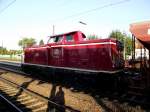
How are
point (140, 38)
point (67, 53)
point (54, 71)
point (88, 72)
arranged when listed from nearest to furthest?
1. point (140, 38)
2. point (88, 72)
3. point (67, 53)
4. point (54, 71)

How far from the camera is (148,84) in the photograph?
9.75 m

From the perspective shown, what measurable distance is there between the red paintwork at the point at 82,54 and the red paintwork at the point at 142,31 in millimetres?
2659

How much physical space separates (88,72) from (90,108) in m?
3.52

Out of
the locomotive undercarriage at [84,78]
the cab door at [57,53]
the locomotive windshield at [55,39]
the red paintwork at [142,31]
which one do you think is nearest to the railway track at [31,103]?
the locomotive undercarriage at [84,78]

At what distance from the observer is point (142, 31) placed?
9008mm

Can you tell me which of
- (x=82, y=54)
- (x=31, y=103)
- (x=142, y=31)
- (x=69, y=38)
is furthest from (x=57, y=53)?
(x=142, y=31)

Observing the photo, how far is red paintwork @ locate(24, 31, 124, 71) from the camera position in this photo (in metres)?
12.0

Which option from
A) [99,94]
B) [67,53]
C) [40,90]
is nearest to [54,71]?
[67,53]

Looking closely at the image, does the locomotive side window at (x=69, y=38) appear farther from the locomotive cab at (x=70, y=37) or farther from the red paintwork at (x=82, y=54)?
the red paintwork at (x=82, y=54)

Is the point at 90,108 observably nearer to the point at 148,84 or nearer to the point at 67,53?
the point at 148,84

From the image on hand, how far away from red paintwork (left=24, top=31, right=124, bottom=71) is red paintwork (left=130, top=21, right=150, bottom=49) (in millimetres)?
2659

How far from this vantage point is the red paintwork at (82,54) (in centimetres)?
1199

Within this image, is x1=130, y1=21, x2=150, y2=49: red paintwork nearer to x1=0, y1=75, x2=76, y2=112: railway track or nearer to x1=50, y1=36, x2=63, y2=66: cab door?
x1=0, y1=75, x2=76, y2=112: railway track

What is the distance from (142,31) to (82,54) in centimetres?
507
